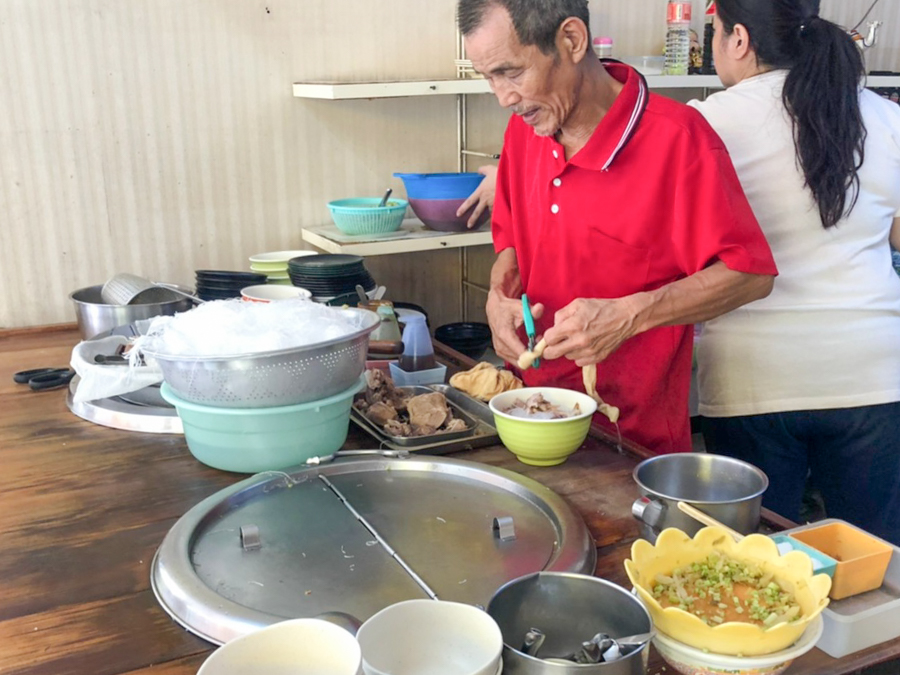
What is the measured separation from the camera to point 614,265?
175 centimetres

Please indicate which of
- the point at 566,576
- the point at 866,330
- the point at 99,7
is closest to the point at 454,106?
the point at 99,7

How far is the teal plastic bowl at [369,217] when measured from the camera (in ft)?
8.29

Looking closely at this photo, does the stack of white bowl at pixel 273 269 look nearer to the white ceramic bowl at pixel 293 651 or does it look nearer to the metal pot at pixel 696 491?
the metal pot at pixel 696 491

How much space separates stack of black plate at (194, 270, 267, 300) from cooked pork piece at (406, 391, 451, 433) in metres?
0.83

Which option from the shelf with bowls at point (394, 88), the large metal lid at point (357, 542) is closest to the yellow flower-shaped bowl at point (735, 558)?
the large metal lid at point (357, 542)

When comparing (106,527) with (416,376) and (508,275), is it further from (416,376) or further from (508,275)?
(508,275)

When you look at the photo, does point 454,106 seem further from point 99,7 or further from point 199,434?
point 199,434

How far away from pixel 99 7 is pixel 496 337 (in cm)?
158

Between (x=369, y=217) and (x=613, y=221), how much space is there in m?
1.01

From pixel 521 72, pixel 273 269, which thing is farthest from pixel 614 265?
pixel 273 269

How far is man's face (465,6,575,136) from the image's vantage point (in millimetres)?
1530

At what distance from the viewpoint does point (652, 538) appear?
1215 millimetres

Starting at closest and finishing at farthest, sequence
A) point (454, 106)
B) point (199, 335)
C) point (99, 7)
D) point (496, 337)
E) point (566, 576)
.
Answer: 1. point (566, 576)
2. point (199, 335)
3. point (496, 337)
4. point (99, 7)
5. point (454, 106)

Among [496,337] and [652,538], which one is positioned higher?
[496,337]
